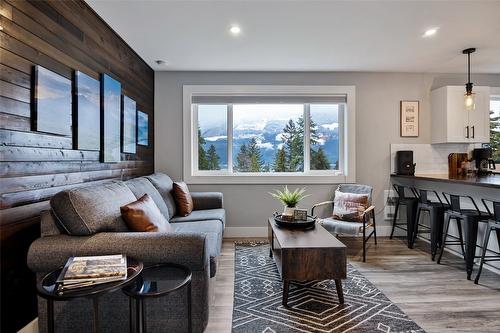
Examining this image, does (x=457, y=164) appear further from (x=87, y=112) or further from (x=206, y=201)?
(x=87, y=112)

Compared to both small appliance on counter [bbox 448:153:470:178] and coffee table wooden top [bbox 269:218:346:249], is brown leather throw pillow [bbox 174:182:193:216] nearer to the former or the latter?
coffee table wooden top [bbox 269:218:346:249]

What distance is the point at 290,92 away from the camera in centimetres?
432

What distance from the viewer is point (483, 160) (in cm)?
424

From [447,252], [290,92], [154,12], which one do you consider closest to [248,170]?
[290,92]

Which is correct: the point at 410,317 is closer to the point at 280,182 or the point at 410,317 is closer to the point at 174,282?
the point at 174,282

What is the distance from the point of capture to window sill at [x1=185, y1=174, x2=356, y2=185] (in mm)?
4340

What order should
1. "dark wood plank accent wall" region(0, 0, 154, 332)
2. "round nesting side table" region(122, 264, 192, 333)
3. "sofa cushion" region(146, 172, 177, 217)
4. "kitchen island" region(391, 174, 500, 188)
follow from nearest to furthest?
"round nesting side table" region(122, 264, 192, 333)
"dark wood plank accent wall" region(0, 0, 154, 332)
"kitchen island" region(391, 174, 500, 188)
"sofa cushion" region(146, 172, 177, 217)

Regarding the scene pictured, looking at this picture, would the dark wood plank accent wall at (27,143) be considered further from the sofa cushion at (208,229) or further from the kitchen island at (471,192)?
the kitchen island at (471,192)

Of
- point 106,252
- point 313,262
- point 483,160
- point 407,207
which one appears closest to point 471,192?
point 407,207

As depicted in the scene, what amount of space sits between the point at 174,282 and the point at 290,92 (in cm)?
344

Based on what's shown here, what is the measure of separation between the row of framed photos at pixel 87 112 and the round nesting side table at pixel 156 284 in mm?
1178

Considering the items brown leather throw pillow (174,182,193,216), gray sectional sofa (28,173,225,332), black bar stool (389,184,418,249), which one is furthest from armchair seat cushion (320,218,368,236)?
gray sectional sofa (28,173,225,332)

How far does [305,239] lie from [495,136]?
418cm

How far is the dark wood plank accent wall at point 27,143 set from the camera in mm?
1643
